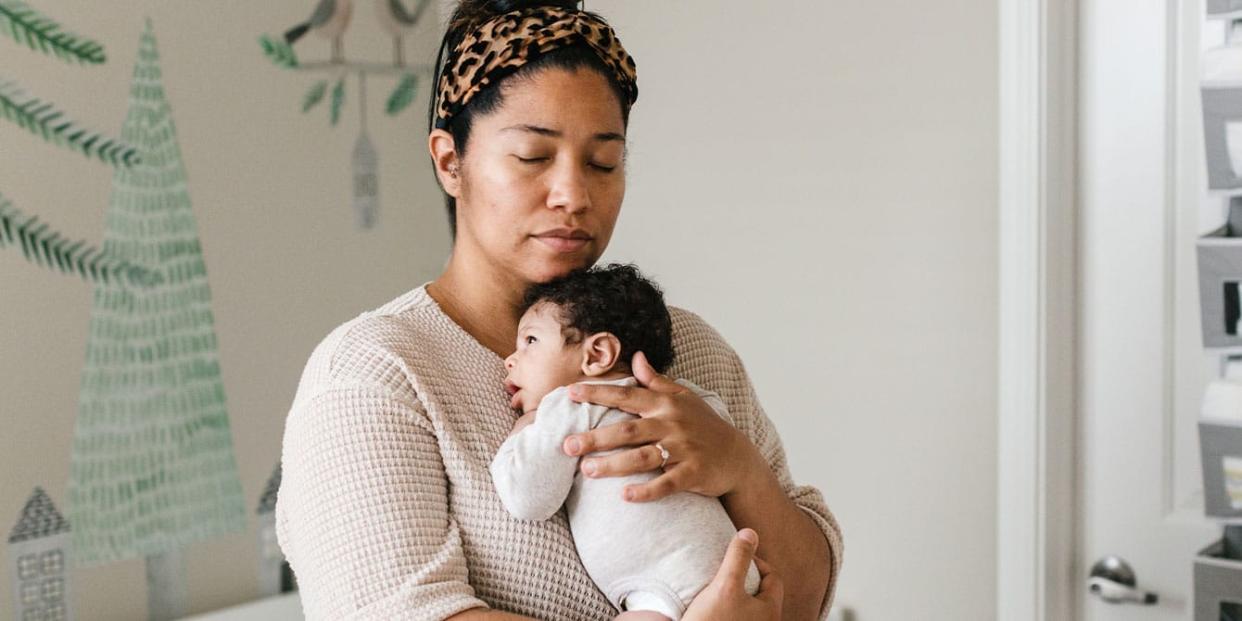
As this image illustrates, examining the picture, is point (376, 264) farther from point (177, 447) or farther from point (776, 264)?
point (776, 264)

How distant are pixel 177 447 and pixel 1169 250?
1.72m

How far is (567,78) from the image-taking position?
1.17m

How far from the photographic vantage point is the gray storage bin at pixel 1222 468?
176 centimetres

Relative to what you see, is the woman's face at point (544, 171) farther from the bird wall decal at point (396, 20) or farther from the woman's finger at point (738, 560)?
the bird wall decal at point (396, 20)

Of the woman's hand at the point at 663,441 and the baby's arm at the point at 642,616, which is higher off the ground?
the woman's hand at the point at 663,441

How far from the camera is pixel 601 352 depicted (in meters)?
1.19

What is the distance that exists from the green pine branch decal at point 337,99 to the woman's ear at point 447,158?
4.15 ft

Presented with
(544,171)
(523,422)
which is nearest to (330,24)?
(544,171)

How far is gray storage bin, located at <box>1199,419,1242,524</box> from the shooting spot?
1760 mm

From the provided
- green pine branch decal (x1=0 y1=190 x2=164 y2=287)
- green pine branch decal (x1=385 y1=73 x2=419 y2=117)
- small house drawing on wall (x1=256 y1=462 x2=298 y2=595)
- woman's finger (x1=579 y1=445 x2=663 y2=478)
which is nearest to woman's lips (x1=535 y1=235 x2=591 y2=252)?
woman's finger (x1=579 y1=445 x2=663 y2=478)

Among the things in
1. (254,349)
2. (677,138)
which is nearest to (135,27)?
A: (254,349)

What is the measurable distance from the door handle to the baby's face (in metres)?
1.19

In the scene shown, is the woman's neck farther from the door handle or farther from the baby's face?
the door handle

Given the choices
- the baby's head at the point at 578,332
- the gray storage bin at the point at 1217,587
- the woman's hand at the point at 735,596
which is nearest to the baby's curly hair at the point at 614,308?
the baby's head at the point at 578,332
